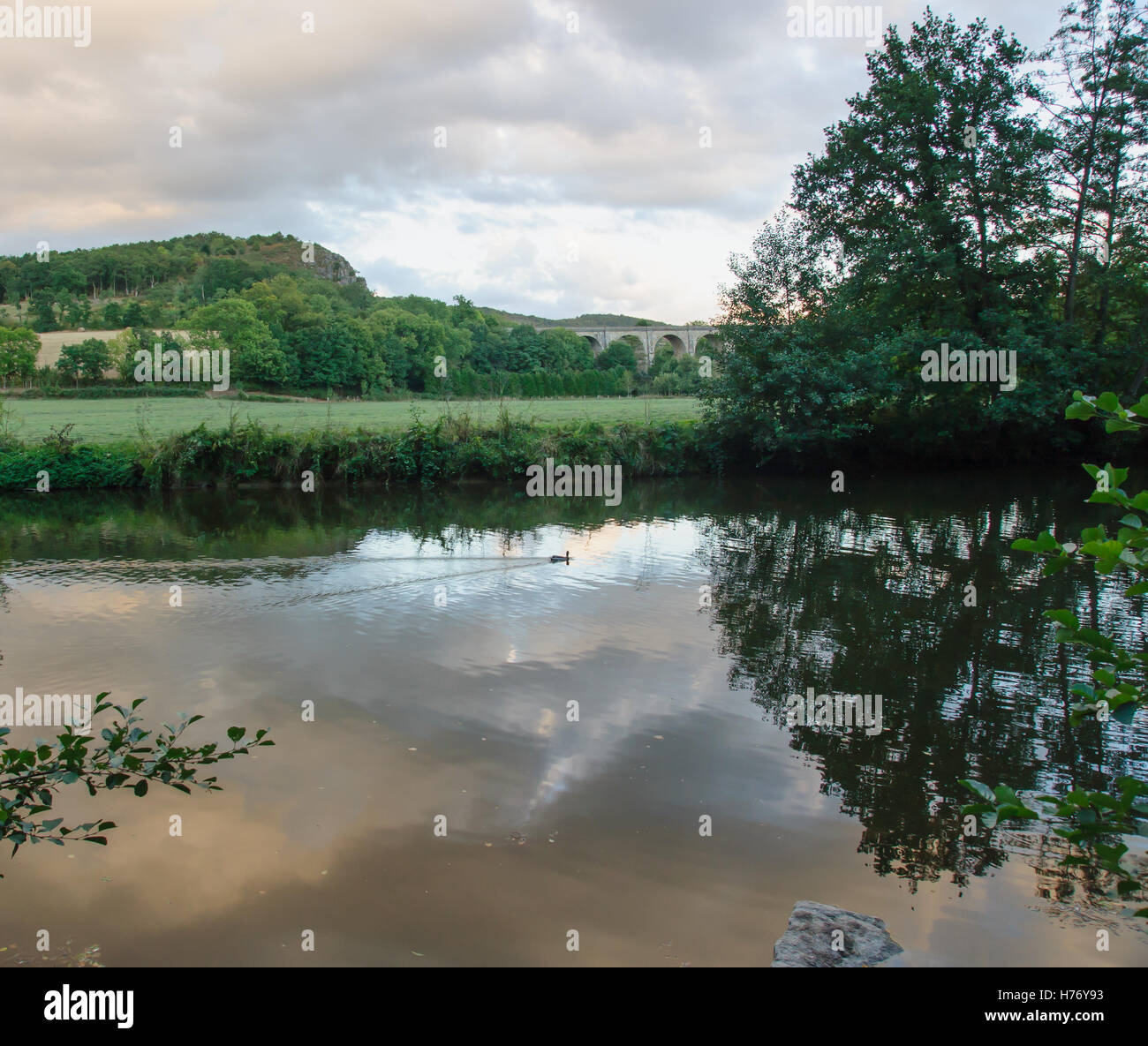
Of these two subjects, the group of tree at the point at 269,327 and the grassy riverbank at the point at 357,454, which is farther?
the group of tree at the point at 269,327

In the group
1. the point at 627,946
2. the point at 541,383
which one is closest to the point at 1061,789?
the point at 627,946

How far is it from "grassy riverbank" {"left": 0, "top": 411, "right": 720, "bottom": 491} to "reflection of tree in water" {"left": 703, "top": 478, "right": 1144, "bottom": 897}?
1164 cm

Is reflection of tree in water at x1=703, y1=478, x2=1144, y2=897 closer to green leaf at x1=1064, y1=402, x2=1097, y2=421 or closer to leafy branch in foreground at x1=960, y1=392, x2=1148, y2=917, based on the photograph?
leafy branch in foreground at x1=960, y1=392, x2=1148, y2=917

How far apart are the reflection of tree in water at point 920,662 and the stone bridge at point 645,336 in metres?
105

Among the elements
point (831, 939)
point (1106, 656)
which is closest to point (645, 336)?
point (831, 939)

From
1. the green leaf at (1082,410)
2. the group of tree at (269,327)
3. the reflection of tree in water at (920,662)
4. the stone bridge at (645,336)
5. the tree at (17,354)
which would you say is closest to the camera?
the green leaf at (1082,410)

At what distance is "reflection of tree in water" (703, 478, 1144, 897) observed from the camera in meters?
7.69

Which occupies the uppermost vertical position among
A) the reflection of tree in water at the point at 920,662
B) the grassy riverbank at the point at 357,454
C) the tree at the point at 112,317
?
the tree at the point at 112,317

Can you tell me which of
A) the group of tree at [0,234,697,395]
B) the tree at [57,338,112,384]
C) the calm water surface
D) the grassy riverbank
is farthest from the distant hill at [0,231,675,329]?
the calm water surface

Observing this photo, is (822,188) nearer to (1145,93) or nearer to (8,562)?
(1145,93)

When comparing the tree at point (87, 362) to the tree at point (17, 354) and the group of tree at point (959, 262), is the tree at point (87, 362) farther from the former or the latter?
the group of tree at point (959, 262)

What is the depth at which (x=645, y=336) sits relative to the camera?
147m

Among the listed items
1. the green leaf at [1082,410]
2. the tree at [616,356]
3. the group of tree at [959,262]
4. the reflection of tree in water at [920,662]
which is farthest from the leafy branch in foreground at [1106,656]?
the tree at [616,356]

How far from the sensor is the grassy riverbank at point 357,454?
92.4 feet
